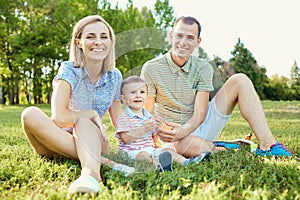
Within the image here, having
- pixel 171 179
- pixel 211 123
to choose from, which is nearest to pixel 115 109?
pixel 211 123

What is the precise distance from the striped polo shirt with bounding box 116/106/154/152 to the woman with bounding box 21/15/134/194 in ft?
0.48

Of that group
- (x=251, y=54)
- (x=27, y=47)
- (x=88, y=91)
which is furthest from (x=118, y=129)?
(x=251, y=54)

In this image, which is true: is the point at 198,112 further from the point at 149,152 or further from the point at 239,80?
the point at 149,152

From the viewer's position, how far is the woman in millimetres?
2621

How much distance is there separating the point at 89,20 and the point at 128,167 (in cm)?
103

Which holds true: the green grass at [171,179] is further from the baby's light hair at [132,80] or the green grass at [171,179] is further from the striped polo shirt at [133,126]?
the baby's light hair at [132,80]

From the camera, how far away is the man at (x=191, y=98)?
310 cm

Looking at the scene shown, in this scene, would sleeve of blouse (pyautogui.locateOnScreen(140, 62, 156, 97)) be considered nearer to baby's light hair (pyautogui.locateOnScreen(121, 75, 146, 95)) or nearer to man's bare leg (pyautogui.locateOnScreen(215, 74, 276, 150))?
baby's light hair (pyautogui.locateOnScreen(121, 75, 146, 95))

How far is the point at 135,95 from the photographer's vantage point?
299 cm

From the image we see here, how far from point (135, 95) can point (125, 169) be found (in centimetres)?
64

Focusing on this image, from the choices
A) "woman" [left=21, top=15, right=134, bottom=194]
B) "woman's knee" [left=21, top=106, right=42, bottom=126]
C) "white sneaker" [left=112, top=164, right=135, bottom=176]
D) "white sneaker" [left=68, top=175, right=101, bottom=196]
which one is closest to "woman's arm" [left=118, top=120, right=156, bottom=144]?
"woman" [left=21, top=15, right=134, bottom=194]

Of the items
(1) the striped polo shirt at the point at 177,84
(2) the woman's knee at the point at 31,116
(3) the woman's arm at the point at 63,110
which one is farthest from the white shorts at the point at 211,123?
(2) the woman's knee at the point at 31,116

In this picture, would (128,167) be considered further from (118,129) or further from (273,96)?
(273,96)

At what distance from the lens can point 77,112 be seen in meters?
2.73
